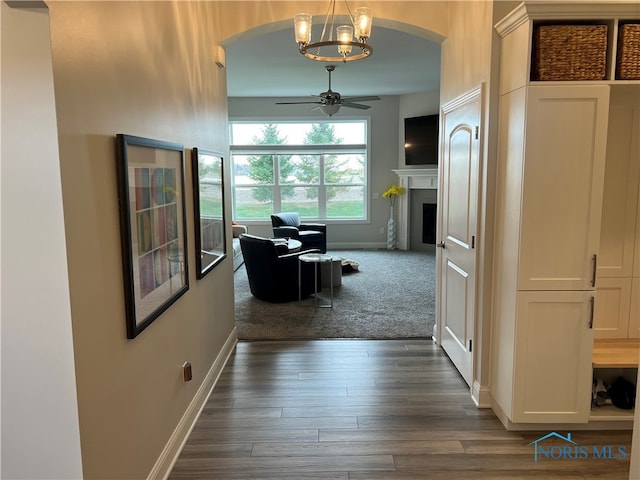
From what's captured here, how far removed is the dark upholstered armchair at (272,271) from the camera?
531 cm

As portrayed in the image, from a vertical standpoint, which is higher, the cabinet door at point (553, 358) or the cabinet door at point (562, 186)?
the cabinet door at point (562, 186)

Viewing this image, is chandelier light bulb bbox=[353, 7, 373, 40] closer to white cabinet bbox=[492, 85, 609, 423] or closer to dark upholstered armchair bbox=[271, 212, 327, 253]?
white cabinet bbox=[492, 85, 609, 423]

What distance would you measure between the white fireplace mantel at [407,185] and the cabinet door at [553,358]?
6.28 metres

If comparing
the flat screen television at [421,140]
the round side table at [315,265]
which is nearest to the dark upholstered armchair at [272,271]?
the round side table at [315,265]

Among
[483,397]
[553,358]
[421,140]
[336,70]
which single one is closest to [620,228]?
[553,358]

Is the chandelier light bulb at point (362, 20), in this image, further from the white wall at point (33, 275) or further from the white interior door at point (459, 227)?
the white wall at point (33, 275)

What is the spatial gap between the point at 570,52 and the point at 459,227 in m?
1.35

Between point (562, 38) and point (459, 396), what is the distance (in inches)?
90.2

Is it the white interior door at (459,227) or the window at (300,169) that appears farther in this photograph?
the window at (300,169)

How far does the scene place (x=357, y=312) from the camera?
16.4 feet

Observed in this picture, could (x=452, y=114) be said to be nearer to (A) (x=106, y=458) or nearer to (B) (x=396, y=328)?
(B) (x=396, y=328)

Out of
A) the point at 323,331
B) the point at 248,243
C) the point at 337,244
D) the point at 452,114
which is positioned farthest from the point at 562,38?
the point at 337,244

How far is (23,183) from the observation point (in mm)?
1465

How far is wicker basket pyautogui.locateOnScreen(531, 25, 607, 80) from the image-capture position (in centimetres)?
242
